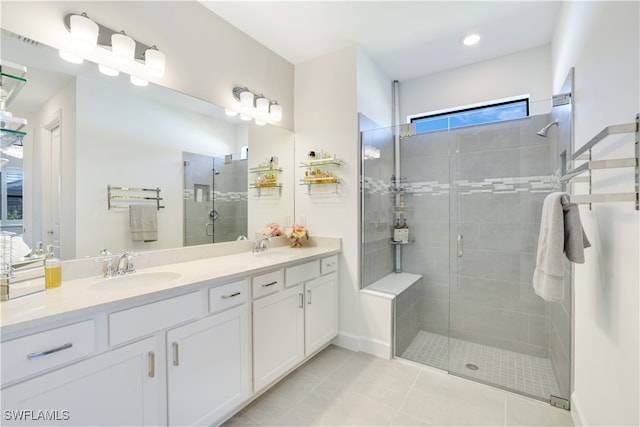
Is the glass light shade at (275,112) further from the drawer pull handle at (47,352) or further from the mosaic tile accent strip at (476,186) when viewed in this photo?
the drawer pull handle at (47,352)

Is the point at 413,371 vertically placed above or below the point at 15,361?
below

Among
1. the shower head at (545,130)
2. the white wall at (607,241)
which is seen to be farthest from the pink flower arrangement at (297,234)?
the shower head at (545,130)

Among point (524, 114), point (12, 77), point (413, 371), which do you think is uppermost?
point (524, 114)

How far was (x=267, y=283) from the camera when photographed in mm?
1889

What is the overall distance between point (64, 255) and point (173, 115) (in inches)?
43.3

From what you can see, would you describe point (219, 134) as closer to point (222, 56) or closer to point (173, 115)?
point (173, 115)

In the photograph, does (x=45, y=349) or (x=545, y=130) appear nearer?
(x=45, y=349)

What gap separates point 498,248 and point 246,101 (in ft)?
8.49

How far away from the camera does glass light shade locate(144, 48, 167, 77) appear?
1.75m

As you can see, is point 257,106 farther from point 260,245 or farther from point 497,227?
point 497,227

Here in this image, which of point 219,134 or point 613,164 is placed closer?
point 613,164

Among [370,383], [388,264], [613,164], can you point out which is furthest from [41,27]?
[388,264]

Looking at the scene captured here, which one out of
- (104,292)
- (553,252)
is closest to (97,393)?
(104,292)

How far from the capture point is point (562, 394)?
1.90 meters
